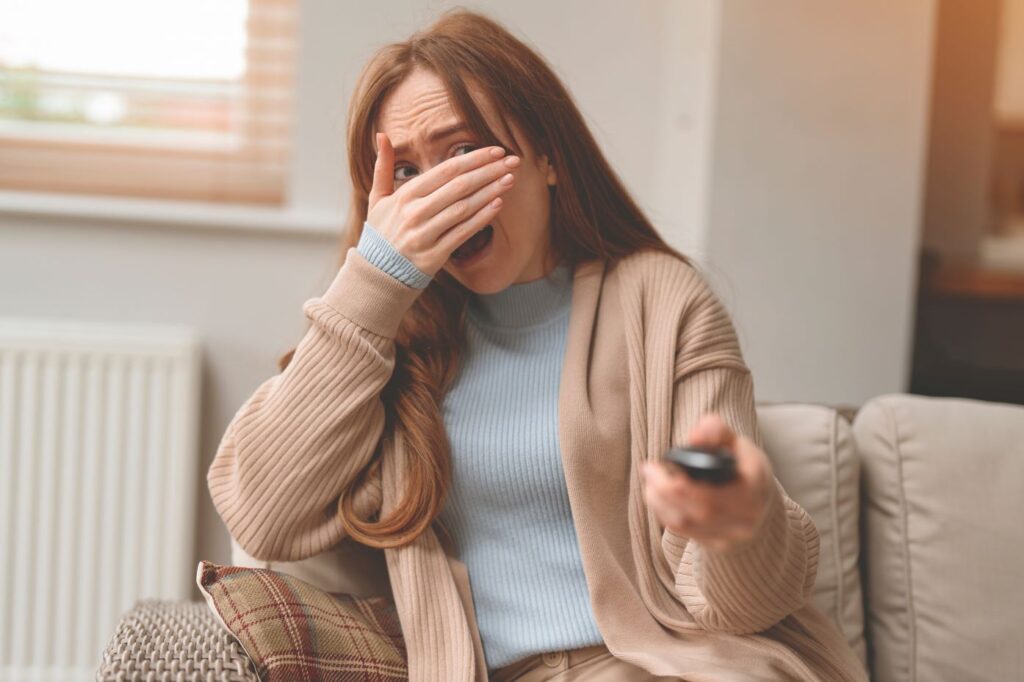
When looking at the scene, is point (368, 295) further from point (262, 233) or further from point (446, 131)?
point (262, 233)

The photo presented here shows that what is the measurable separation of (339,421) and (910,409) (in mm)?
766

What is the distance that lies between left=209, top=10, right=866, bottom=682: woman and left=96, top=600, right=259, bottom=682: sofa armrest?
0.42 feet

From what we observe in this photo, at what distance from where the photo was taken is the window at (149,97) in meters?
2.15

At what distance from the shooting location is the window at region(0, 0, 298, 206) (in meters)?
2.15

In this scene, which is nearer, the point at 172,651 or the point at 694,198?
the point at 172,651

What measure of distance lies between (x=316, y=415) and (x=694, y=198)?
1.12 metres

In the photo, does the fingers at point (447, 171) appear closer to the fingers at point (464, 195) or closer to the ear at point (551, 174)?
the fingers at point (464, 195)

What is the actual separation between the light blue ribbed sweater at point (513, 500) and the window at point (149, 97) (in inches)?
40.8

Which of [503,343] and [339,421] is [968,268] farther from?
[339,421]

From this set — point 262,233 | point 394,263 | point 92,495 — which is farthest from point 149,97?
point 394,263

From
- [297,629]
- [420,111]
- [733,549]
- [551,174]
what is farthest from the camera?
[551,174]

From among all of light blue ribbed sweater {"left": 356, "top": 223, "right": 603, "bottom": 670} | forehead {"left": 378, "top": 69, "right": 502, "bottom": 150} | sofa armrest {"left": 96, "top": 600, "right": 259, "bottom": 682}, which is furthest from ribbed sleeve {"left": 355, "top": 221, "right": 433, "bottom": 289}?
sofa armrest {"left": 96, "top": 600, "right": 259, "bottom": 682}

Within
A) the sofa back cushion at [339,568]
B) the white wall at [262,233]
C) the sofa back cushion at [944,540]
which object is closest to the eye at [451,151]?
the sofa back cushion at [339,568]

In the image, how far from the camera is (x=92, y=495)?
2053 mm
